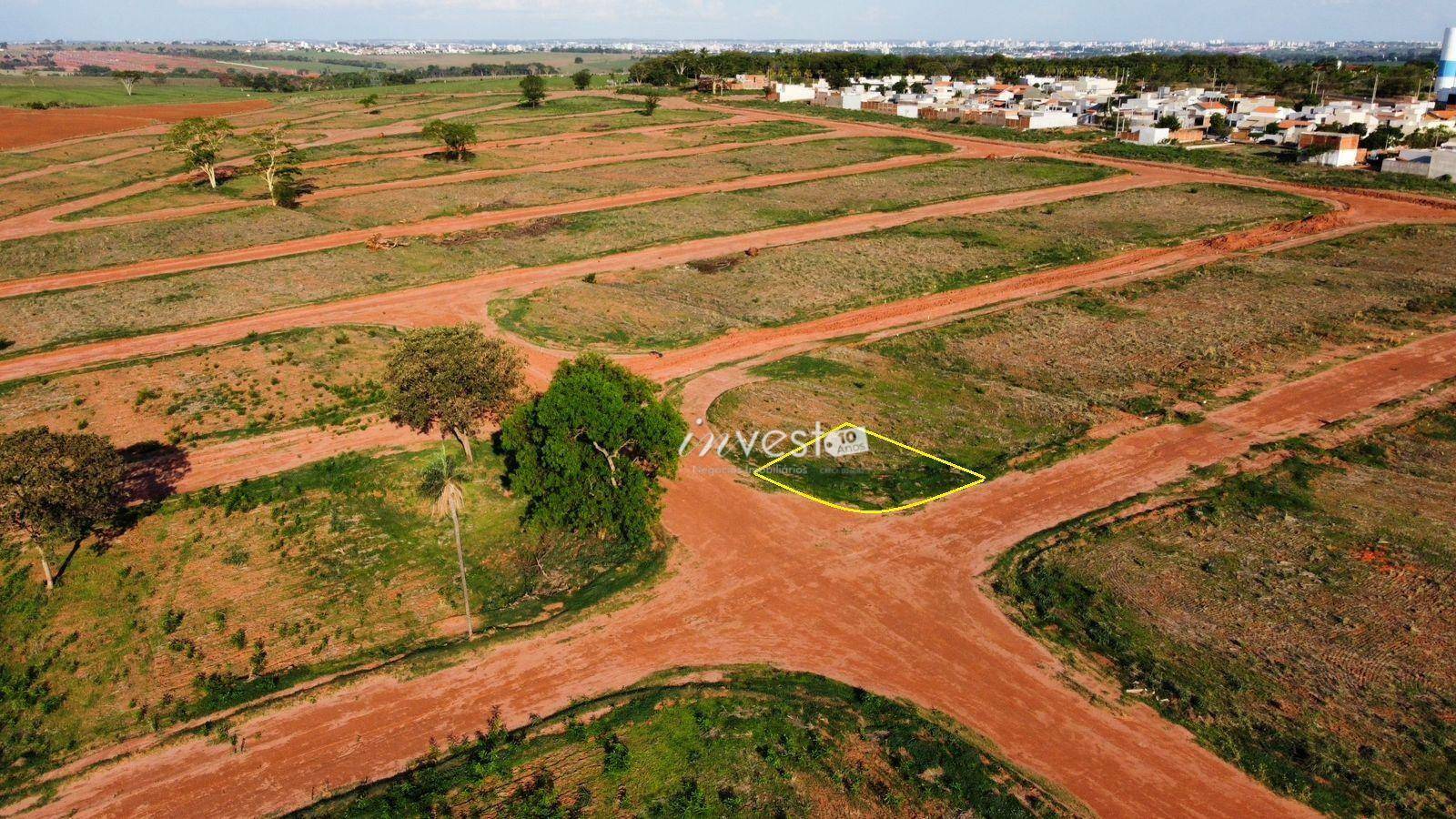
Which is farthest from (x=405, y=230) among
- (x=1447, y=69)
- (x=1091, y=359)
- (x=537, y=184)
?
(x=1447, y=69)

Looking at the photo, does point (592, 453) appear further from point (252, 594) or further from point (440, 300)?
point (440, 300)

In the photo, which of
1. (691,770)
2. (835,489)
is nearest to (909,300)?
(835,489)

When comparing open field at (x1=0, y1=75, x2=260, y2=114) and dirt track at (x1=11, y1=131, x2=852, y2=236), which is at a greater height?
open field at (x1=0, y1=75, x2=260, y2=114)

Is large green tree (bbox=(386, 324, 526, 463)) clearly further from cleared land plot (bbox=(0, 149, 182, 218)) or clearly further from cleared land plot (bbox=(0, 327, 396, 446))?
cleared land plot (bbox=(0, 149, 182, 218))

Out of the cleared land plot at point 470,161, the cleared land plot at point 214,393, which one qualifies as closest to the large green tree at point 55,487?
the cleared land plot at point 214,393

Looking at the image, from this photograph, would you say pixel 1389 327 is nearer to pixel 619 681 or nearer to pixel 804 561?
pixel 804 561

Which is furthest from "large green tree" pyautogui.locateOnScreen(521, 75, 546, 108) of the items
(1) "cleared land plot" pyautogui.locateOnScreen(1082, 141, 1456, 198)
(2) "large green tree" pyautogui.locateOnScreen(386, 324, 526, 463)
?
(2) "large green tree" pyautogui.locateOnScreen(386, 324, 526, 463)

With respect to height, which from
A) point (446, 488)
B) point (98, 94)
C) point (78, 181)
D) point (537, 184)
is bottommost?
point (446, 488)
